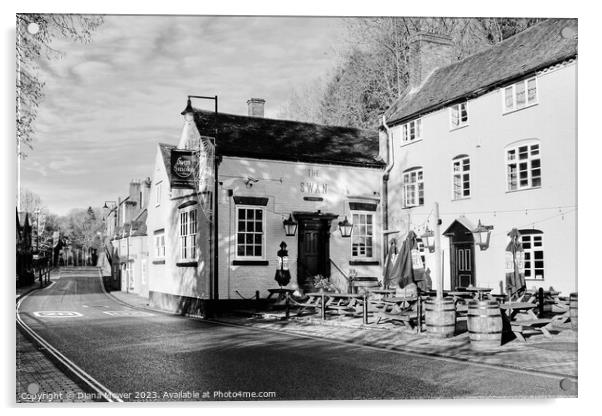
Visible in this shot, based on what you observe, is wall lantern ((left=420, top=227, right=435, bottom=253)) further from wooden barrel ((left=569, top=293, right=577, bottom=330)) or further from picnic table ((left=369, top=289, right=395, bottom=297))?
wooden barrel ((left=569, top=293, right=577, bottom=330))

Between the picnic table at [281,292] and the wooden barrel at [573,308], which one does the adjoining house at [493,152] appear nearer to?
the wooden barrel at [573,308]

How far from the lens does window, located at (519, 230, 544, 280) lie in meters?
9.47

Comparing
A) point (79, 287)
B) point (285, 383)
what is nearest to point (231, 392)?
point (285, 383)

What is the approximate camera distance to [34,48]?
8.30m

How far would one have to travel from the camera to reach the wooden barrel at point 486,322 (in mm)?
9930

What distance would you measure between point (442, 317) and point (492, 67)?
4.46 m

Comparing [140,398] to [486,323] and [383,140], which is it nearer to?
[486,323]

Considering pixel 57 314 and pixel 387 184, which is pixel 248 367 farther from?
pixel 387 184

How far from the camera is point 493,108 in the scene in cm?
1133

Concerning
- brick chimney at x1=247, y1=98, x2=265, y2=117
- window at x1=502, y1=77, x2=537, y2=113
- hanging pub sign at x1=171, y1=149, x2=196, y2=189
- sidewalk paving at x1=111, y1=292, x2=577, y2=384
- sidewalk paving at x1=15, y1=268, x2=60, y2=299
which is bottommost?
sidewalk paving at x1=111, y1=292, x2=577, y2=384

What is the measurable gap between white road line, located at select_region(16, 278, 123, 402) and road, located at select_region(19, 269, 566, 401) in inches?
3.1

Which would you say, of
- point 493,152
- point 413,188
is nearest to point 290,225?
point 413,188

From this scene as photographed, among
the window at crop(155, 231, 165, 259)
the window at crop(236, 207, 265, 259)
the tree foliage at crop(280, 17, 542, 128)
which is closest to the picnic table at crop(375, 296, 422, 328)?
the window at crop(236, 207, 265, 259)

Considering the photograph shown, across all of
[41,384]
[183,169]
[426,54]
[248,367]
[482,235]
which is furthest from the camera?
[183,169]
